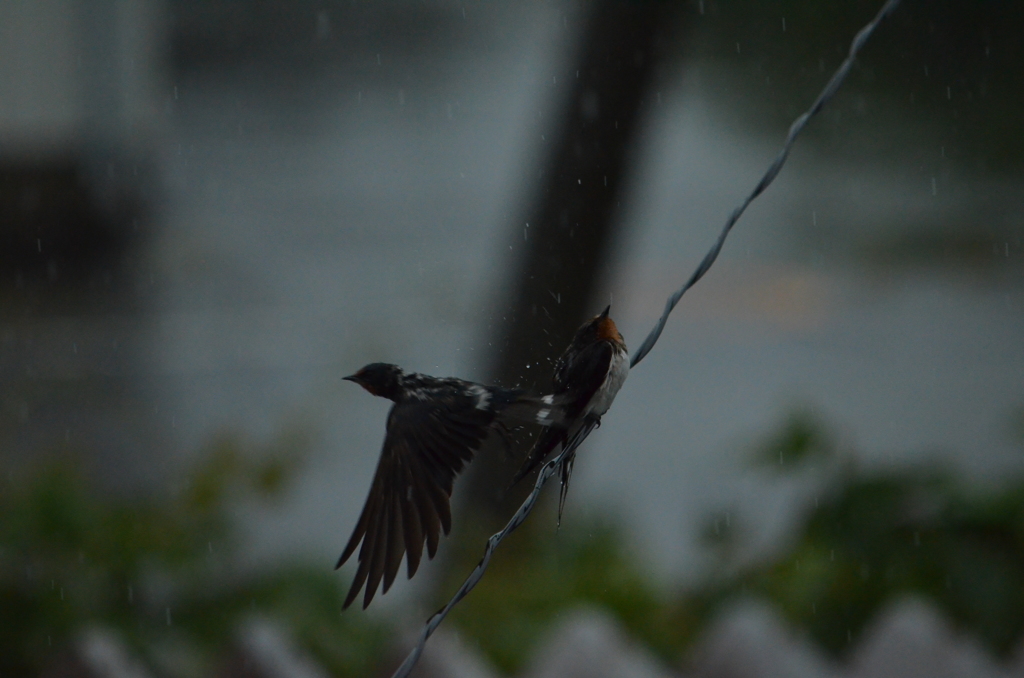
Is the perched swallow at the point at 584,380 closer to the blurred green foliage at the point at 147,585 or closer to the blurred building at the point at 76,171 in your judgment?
the blurred green foliage at the point at 147,585

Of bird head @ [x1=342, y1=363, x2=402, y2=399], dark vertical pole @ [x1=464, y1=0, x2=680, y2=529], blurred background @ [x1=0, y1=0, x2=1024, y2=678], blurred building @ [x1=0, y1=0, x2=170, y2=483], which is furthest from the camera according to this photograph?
blurred building @ [x1=0, y1=0, x2=170, y2=483]

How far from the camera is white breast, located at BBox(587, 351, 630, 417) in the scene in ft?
2.65

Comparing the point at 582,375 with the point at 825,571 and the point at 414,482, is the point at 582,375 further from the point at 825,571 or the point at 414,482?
the point at 825,571

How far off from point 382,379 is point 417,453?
59mm

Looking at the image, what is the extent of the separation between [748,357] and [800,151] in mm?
3398

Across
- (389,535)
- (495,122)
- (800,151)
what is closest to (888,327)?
(800,151)

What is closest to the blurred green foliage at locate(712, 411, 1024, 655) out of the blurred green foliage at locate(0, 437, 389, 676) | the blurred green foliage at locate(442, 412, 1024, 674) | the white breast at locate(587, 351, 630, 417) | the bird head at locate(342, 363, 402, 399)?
the blurred green foliage at locate(442, 412, 1024, 674)

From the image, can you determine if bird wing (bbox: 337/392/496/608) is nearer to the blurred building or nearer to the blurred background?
the blurred background

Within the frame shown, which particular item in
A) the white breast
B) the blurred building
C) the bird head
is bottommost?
the blurred building

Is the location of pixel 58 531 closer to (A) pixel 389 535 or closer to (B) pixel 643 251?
(A) pixel 389 535

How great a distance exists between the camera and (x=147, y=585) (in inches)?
106

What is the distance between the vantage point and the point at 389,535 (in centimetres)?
75

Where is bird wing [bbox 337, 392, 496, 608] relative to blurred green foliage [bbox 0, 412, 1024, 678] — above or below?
above

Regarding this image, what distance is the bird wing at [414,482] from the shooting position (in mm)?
742
